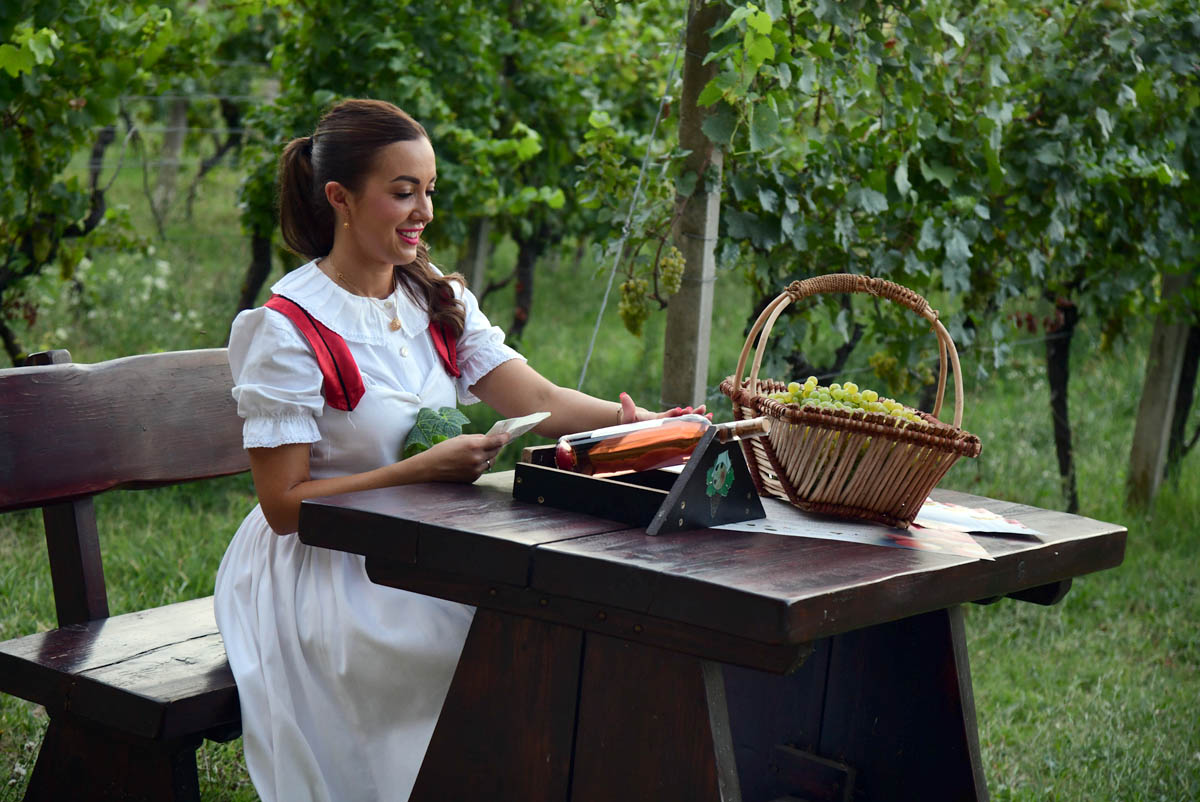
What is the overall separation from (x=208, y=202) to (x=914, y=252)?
10.6m

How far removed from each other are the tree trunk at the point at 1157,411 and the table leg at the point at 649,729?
13.0 ft

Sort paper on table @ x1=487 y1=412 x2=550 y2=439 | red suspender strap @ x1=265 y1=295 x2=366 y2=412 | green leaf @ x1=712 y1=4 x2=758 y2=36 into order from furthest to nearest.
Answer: green leaf @ x1=712 y1=4 x2=758 y2=36 → red suspender strap @ x1=265 y1=295 x2=366 y2=412 → paper on table @ x1=487 y1=412 x2=550 y2=439

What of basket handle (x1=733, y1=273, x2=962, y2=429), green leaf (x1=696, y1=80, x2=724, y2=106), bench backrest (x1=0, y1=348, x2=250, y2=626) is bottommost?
bench backrest (x1=0, y1=348, x2=250, y2=626)

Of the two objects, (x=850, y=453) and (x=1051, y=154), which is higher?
(x=1051, y=154)

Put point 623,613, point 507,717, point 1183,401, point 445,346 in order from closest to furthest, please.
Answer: point 623,613, point 507,717, point 445,346, point 1183,401

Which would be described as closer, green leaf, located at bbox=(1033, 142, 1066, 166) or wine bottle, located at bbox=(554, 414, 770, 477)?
wine bottle, located at bbox=(554, 414, 770, 477)

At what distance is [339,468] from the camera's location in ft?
8.00

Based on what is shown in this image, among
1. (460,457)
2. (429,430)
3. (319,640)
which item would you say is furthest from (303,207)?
(319,640)

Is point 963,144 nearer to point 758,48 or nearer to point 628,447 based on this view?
point 758,48

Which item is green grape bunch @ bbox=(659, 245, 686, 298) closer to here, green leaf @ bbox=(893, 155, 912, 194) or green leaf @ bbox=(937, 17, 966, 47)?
green leaf @ bbox=(893, 155, 912, 194)

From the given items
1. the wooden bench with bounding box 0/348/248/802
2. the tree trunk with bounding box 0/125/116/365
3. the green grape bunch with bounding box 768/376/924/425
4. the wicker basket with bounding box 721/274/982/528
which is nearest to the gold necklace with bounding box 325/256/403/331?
the wooden bench with bounding box 0/348/248/802

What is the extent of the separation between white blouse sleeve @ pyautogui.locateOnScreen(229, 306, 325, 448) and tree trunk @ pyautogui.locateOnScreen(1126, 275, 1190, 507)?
4.03 m

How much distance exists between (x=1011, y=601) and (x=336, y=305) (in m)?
2.80

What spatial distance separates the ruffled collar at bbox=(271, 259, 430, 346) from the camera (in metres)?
2.41
